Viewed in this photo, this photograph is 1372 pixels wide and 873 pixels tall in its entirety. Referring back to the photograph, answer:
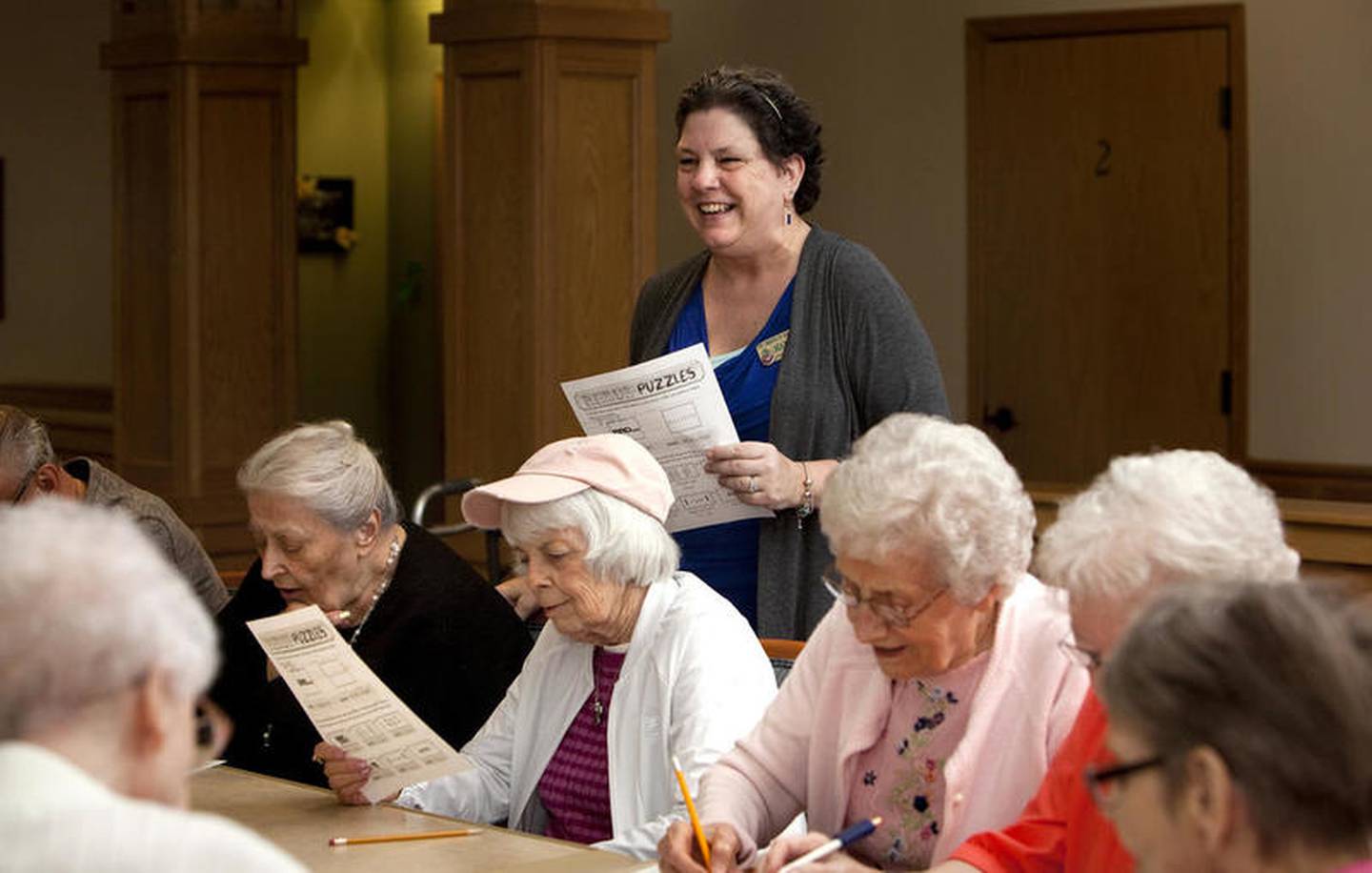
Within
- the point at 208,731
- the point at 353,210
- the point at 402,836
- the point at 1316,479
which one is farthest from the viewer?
the point at 353,210

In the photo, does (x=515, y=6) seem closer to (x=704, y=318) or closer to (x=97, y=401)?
(x=704, y=318)

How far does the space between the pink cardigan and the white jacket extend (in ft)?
0.60

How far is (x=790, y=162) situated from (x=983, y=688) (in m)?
1.43

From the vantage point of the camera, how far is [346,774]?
3.10 meters

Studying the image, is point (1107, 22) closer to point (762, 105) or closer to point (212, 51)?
point (212, 51)

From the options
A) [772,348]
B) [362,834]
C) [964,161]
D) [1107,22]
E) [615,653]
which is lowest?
[362,834]

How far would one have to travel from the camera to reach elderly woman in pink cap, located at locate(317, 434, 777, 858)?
3.08 metres

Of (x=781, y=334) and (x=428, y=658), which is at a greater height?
(x=781, y=334)

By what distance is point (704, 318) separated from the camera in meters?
3.80

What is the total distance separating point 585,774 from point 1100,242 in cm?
503

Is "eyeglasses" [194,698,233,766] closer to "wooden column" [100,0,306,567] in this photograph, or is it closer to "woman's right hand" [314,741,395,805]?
"woman's right hand" [314,741,395,805]

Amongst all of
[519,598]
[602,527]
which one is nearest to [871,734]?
[602,527]

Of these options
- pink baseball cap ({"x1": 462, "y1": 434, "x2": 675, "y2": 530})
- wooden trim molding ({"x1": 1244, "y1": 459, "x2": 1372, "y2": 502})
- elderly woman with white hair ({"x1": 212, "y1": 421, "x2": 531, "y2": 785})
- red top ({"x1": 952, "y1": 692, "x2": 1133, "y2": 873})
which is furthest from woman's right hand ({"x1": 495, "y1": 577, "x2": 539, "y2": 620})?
wooden trim molding ({"x1": 1244, "y1": 459, "x2": 1372, "y2": 502})

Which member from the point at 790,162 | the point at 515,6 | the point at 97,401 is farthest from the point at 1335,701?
the point at 97,401
